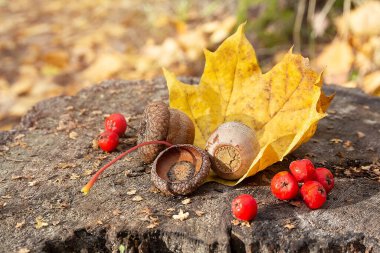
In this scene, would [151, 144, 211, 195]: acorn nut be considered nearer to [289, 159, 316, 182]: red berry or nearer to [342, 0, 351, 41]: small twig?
[289, 159, 316, 182]: red berry

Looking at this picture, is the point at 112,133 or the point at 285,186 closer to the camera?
the point at 285,186

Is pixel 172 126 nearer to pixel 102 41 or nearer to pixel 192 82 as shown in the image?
pixel 192 82

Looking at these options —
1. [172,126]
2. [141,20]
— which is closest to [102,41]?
[141,20]

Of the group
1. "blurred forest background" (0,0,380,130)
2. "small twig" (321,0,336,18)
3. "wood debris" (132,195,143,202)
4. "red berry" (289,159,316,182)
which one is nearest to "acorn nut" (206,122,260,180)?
"red berry" (289,159,316,182)

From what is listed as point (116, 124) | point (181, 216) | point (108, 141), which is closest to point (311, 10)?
point (116, 124)

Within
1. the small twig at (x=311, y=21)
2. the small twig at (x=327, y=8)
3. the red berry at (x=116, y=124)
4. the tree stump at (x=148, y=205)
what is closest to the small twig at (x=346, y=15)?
the small twig at (x=327, y=8)

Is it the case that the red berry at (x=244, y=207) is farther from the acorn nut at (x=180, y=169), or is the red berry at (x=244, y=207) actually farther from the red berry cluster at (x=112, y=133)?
the red berry cluster at (x=112, y=133)

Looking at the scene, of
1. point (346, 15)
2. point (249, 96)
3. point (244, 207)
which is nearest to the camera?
point (244, 207)

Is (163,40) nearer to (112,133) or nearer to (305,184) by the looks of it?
(112,133)
